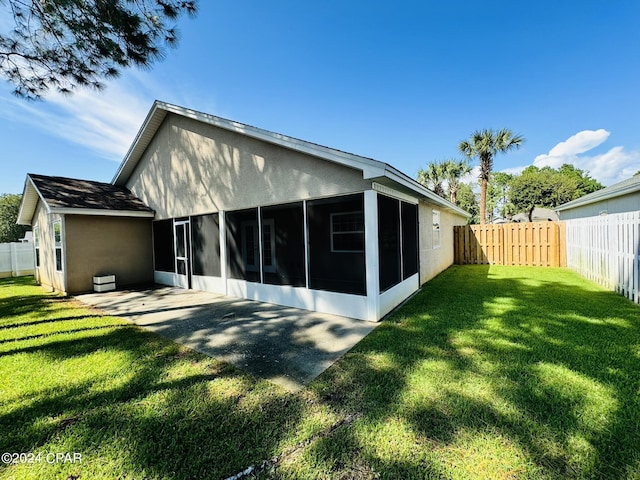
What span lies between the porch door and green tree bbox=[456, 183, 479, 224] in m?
41.7

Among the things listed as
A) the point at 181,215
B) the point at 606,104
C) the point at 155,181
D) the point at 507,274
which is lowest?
the point at 507,274

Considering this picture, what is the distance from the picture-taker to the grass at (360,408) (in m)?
1.98

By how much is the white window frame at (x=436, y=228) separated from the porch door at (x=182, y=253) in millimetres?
8646

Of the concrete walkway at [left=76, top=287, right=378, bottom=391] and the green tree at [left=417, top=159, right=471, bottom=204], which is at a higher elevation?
the green tree at [left=417, top=159, right=471, bottom=204]

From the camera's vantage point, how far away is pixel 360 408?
2.59m

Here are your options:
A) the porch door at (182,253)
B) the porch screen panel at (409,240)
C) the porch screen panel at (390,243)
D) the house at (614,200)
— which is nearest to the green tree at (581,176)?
the house at (614,200)

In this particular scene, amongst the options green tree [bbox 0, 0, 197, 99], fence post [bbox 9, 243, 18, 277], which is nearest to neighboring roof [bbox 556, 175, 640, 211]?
green tree [bbox 0, 0, 197, 99]

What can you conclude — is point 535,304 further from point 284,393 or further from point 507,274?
point 284,393

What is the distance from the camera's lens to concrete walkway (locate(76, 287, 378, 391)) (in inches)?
141

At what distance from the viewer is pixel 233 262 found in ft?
25.3

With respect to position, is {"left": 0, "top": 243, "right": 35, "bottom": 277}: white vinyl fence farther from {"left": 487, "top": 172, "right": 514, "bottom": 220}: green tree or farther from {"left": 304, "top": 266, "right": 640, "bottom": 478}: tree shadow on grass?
{"left": 487, "top": 172, "right": 514, "bottom": 220}: green tree

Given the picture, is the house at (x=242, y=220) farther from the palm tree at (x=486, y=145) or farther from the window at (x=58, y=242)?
the palm tree at (x=486, y=145)

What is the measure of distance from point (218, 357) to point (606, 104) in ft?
92.5

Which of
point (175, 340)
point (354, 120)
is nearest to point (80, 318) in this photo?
point (175, 340)
